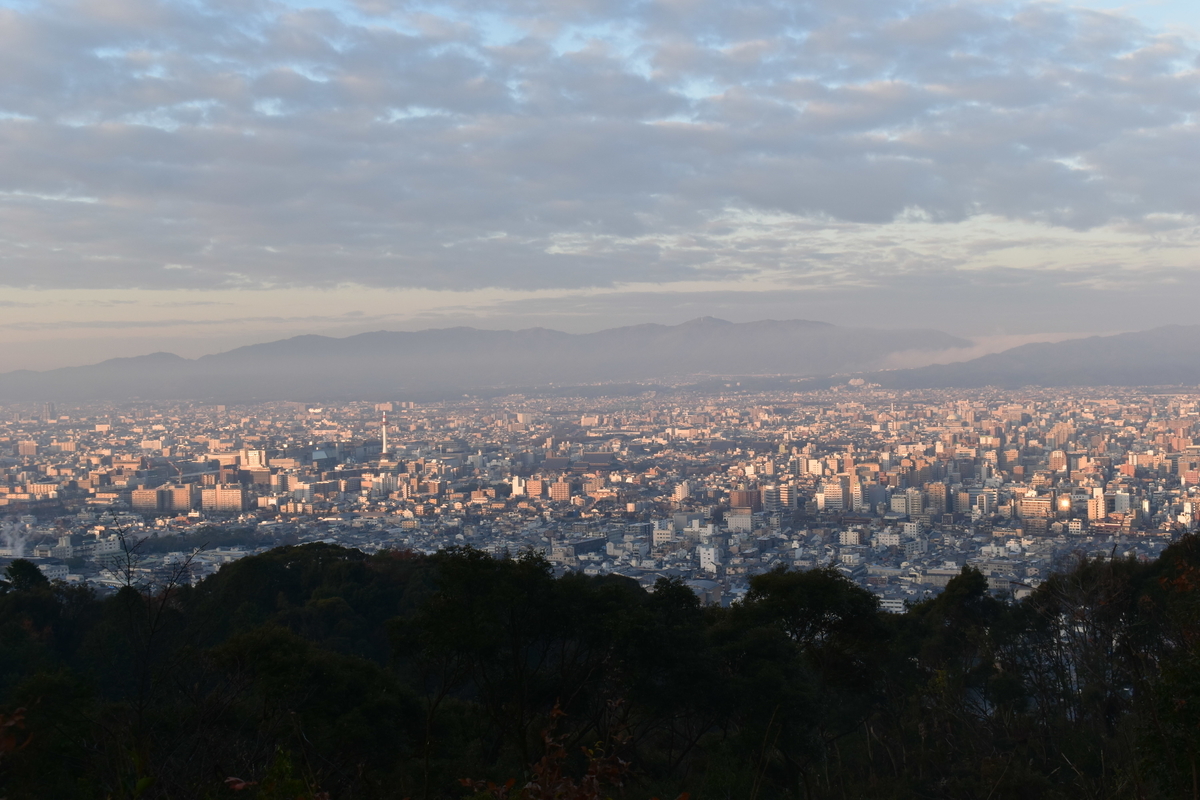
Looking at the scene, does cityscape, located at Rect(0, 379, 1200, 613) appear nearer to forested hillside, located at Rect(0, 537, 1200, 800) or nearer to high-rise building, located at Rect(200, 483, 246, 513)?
high-rise building, located at Rect(200, 483, 246, 513)

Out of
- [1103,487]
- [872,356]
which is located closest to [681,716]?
[1103,487]

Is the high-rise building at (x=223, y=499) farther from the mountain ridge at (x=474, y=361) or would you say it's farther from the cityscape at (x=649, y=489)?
the mountain ridge at (x=474, y=361)

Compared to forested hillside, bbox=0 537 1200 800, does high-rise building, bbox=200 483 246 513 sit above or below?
below

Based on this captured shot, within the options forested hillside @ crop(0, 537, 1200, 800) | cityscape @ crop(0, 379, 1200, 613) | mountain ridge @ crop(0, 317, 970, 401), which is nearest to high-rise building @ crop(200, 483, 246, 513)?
cityscape @ crop(0, 379, 1200, 613)

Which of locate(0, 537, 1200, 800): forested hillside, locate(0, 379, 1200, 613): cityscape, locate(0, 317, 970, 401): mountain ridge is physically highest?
locate(0, 317, 970, 401): mountain ridge

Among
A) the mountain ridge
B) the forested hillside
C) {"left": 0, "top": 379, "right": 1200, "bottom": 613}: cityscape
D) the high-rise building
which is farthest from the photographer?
the mountain ridge

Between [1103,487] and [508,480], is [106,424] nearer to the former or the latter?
[508,480]
